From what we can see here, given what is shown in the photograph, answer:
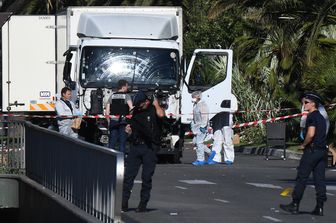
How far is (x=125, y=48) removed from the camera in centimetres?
2553

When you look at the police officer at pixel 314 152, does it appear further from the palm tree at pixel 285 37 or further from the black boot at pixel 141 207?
the palm tree at pixel 285 37

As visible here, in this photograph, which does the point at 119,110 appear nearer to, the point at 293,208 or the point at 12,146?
the point at 12,146

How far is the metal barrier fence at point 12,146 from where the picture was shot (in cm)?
1800

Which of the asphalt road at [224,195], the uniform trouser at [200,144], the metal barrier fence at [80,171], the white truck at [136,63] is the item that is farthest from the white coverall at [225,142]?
the metal barrier fence at [80,171]

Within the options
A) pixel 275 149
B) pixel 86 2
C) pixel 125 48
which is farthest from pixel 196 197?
pixel 86 2

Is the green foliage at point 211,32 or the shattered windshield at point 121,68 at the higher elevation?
the green foliage at point 211,32

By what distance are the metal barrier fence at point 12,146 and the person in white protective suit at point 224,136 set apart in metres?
8.78

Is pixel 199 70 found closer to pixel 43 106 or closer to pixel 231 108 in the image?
pixel 231 108

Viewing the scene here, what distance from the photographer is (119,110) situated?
23.1 metres

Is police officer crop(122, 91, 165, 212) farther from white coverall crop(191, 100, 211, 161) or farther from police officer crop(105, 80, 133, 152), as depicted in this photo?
white coverall crop(191, 100, 211, 161)

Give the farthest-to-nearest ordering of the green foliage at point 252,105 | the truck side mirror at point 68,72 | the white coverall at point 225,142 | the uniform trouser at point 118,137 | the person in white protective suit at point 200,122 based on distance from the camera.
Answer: the green foliage at point 252,105 → the white coverall at point 225,142 → the truck side mirror at point 68,72 → the person in white protective suit at point 200,122 → the uniform trouser at point 118,137

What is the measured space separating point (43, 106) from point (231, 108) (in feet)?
26.9

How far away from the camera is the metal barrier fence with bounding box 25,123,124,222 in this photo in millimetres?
10344

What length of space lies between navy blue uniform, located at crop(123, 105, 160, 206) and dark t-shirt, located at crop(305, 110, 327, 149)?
214 centimetres
